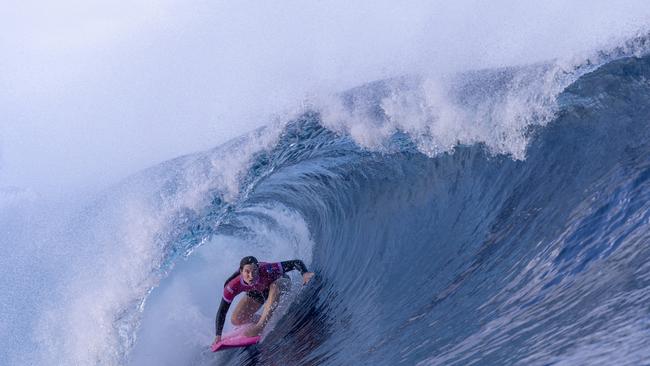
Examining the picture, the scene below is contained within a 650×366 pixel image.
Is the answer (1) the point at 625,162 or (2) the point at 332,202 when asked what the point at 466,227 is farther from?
(2) the point at 332,202

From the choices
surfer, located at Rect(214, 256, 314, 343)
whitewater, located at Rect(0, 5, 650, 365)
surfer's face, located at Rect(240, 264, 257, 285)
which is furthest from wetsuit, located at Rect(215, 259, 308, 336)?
whitewater, located at Rect(0, 5, 650, 365)

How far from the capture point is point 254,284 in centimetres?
791

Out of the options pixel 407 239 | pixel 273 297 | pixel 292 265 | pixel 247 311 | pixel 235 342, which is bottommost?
pixel 235 342

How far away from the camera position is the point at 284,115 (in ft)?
33.6

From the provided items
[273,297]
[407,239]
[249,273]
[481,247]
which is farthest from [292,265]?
[481,247]

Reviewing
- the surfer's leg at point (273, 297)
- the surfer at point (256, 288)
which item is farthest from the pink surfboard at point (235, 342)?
the surfer's leg at point (273, 297)

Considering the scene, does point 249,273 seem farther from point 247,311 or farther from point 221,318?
point 247,311

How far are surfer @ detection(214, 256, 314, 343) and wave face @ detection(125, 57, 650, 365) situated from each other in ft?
0.81

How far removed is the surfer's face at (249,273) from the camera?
24.8ft

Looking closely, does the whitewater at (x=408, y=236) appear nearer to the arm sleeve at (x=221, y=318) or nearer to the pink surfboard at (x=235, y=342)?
the pink surfboard at (x=235, y=342)

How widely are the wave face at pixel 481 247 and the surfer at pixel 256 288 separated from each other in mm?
246

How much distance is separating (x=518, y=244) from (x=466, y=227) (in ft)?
3.43

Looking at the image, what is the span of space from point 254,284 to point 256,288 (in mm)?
148

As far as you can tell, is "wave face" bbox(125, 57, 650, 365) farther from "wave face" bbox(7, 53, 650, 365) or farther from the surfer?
the surfer
